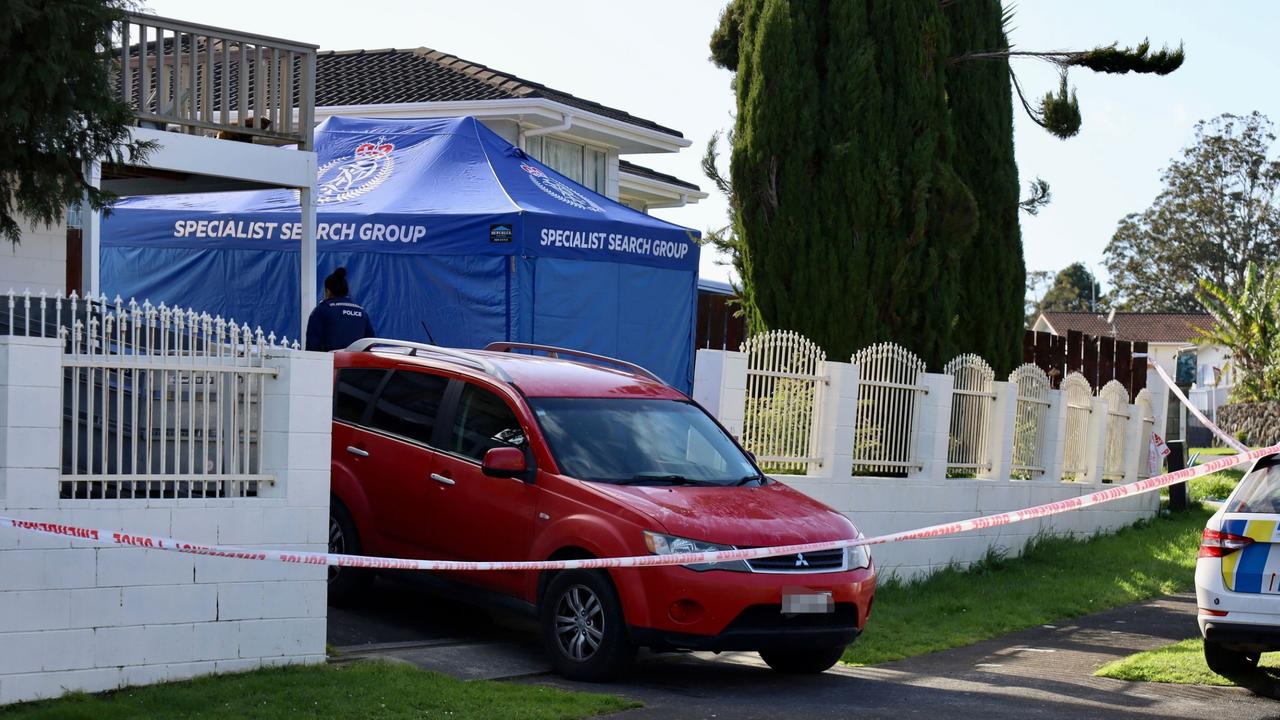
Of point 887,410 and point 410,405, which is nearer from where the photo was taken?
point 410,405

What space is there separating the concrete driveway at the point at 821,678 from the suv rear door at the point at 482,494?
60 cm

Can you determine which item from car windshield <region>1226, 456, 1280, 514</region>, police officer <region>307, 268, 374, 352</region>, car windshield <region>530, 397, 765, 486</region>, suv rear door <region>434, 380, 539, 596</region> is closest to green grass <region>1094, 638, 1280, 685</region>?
car windshield <region>1226, 456, 1280, 514</region>

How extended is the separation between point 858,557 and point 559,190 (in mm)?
7998

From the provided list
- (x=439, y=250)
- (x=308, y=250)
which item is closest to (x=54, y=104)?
(x=308, y=250)

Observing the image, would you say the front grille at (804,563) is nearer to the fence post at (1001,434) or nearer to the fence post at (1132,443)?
the fence post at (1001,434)

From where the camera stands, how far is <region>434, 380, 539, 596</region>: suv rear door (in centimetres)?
922

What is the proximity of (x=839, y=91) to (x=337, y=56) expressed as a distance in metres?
10.9

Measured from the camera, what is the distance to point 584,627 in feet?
28.6

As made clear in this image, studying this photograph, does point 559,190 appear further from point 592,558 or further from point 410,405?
point 592,558

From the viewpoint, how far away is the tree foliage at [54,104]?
285 inches

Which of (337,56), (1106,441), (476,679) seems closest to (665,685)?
(476,679)

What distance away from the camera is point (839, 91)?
1500 centimetres

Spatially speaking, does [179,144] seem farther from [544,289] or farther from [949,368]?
[949,368]

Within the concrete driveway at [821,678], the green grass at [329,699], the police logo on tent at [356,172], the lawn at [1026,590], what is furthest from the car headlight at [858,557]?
the police logo on tent at [356,172]
